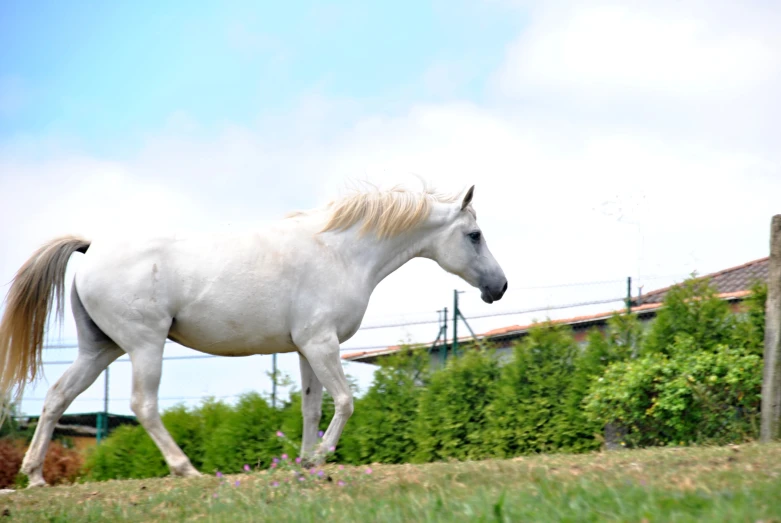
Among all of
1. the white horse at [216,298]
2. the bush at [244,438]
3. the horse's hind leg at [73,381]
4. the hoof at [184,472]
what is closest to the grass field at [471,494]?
the hoof at [184,472]

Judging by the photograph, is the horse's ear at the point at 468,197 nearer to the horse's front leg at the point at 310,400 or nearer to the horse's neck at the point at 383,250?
the horse's neck at the point at 383,250

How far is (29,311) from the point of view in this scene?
797 cm

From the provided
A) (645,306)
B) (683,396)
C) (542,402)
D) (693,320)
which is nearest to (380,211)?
(542,402)

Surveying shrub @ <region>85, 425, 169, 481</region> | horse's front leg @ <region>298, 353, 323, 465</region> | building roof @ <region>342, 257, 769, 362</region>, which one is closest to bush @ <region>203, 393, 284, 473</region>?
shrub @ <region>85, 425, 169, 481</region>

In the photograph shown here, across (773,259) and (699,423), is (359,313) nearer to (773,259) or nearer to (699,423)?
(773,259)

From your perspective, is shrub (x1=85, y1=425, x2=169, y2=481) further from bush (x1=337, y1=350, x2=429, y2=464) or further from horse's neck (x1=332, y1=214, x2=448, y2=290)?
horse's neck (x1=332, y1=214, x2=448, y2=290)

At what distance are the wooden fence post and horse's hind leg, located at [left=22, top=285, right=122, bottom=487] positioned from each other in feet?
18.6

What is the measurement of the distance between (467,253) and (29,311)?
388cm

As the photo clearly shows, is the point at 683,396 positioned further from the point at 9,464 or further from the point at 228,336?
the point at 9,464

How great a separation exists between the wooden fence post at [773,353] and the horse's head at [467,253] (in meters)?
2.32

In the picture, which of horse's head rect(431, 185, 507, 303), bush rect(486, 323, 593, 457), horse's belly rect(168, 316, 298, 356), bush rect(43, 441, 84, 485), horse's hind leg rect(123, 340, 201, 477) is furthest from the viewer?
bush rect(43, 441, 84, 485)

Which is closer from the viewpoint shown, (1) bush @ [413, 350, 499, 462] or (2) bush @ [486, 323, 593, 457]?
(2) bush @ [486, 323, 593, 457]

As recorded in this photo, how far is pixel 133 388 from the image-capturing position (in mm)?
7582

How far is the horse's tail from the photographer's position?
25.8 feet
